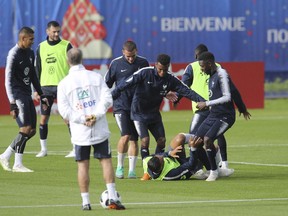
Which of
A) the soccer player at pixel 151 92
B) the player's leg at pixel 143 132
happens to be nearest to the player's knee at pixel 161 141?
the soccer player at pixel 151 92

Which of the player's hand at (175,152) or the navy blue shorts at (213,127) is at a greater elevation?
the navy blue shorts at (213,127)

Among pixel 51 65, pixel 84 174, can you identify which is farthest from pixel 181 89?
pixel 51 65

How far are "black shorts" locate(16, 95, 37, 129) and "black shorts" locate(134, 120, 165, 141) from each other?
78.6 inches

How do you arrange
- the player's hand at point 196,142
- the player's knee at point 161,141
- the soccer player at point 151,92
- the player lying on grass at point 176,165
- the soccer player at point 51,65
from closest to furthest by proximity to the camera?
the soccer player at point 151,92 < the player lying on grass at point 176,165 < the player's hand at point 196,142 < the player's knee at point 161,141 < the soccer player at point 51,65

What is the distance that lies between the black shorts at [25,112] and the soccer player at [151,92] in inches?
75.9

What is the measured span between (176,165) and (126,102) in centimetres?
155

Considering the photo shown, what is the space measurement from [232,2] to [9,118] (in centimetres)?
1347

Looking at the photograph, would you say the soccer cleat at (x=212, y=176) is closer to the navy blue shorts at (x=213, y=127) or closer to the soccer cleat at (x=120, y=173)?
the navy blue shorts at (x=213, y=127)

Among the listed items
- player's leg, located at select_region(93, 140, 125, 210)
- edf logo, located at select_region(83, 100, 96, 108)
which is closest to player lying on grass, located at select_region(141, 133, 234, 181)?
player's leg, located at select_region(93, 140, 125, 210)

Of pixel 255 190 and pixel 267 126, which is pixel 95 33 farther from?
pixel 255 190

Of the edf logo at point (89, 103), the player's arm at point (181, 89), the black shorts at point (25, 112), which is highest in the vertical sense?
the edf logo at point (89, 103)

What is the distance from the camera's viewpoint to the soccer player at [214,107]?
62.1ft

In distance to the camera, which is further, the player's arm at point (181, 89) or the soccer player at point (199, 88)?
the soccer player at point (199, 88)

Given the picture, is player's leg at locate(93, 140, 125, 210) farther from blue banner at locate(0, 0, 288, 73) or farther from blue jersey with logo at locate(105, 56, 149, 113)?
blue banner at locate(0, 0, 288, 73)
